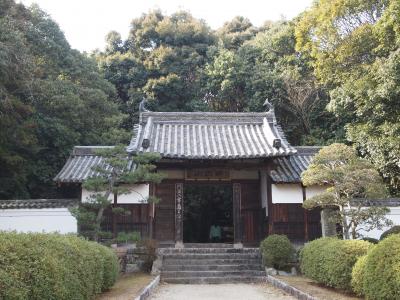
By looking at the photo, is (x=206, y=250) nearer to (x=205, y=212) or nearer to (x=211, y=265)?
(x=211, y=265)

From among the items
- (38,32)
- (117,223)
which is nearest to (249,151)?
(117,223)

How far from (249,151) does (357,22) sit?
1081cm

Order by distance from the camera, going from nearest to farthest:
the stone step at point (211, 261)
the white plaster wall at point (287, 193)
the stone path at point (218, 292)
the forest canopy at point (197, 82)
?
the stone path at point (218, 292)
the stone step at point (211, 261)
the white plaster wall at point (287, 193)
the forest canopy at point (197, 82)

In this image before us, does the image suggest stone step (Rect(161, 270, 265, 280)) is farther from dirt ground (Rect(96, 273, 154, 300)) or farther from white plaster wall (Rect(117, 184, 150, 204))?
white plaster wall (Rect(117, 184, 150, 204))

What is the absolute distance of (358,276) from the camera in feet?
28.0

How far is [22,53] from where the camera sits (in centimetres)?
1681

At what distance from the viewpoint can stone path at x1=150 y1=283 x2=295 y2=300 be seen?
10.6 m

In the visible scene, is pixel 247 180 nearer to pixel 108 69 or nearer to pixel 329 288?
pixel 329 288

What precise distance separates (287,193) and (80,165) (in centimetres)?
849

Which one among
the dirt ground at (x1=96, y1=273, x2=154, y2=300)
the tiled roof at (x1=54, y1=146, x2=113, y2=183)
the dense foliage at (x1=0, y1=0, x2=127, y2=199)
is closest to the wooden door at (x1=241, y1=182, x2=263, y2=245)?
the dirt ground at (x1=96, y1=273, x2=154, y2=300)

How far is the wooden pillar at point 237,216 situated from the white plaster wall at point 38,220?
618 cm

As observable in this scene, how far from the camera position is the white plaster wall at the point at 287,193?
16.6 meters

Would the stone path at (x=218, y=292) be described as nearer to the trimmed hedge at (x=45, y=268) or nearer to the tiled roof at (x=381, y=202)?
the trimmed hedge at (x=45, y=268)

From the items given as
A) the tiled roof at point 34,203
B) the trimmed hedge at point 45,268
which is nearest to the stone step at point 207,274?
the tiled roof at point 34,203
